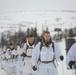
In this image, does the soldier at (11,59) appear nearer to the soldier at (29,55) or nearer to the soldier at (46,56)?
the soldier at (29,55)

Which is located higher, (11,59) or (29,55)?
(29,55)

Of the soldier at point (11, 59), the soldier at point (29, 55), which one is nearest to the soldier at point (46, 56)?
the soldier at point (29, 55)

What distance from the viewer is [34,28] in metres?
6.75

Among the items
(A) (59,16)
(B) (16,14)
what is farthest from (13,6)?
(A) (59,16)

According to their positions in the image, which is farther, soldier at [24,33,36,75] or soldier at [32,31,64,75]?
soldier at [24,33,36,75]

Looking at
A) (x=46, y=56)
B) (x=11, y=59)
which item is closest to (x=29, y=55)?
(x=46, y=56)

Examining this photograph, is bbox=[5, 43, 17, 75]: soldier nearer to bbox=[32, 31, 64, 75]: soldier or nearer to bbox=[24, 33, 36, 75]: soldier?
bbox=[24, 33, 36, 75]: soldier

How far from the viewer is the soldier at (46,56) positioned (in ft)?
14.4

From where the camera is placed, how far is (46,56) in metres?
4.41

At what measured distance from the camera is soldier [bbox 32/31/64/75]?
440 centimetres

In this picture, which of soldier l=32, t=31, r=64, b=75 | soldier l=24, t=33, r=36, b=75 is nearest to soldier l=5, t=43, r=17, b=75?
soldier l=24, t=33, r=36, b=75

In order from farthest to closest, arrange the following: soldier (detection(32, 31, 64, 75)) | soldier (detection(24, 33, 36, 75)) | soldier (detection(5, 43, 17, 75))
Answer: soldier (detection(5, 43, 17, 75)) < soldier (detection(24, 33, 36, 75)) < soldier (detection(32, 31, 64, 75))

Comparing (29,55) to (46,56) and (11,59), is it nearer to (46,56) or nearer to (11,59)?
(46,56)

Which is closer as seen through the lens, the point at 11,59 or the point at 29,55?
the point at 29,55
